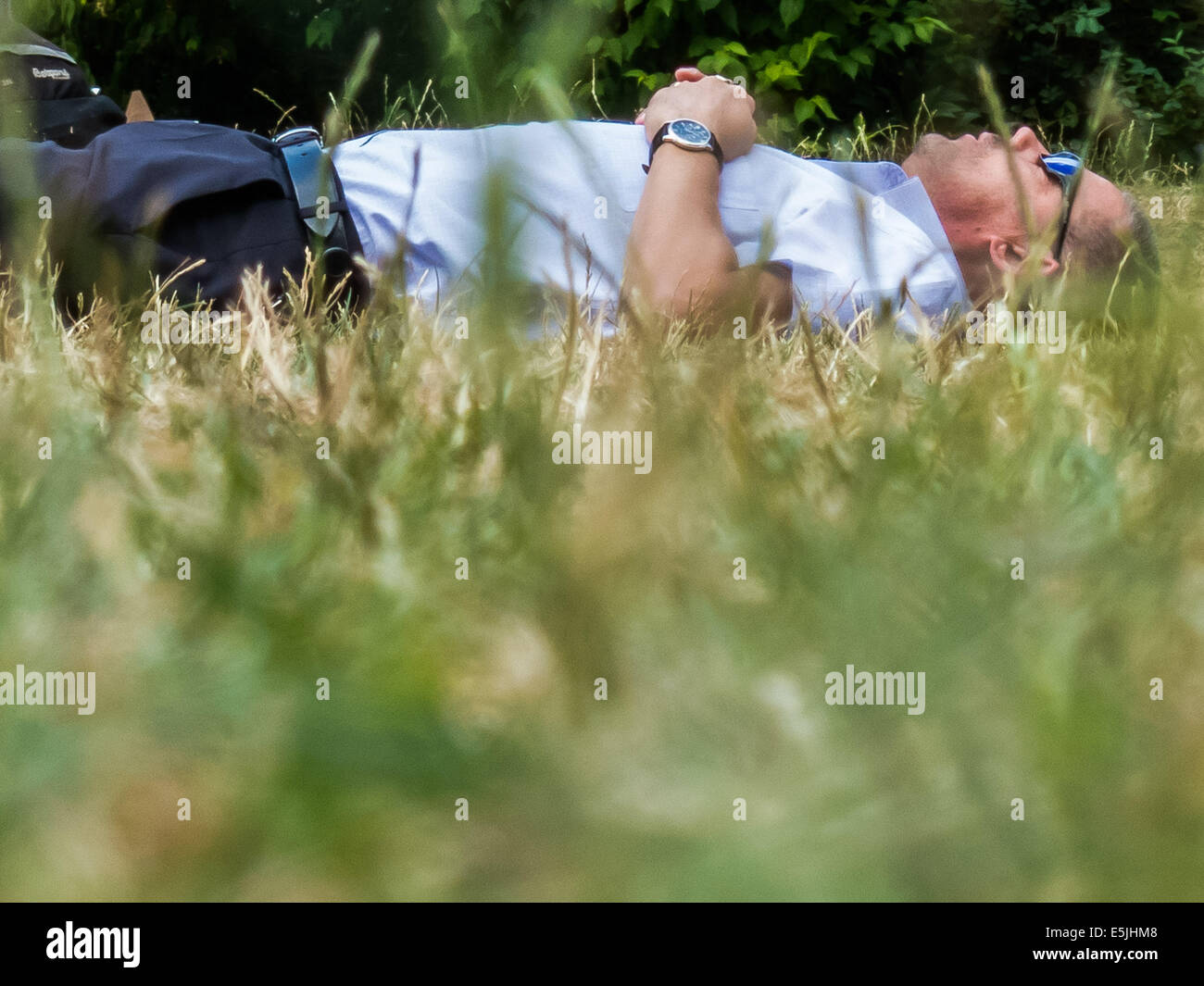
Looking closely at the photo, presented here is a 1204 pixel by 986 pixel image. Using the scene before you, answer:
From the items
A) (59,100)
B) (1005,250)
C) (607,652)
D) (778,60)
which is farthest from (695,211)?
(778,60)

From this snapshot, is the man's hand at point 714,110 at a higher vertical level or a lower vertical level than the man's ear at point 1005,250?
higher

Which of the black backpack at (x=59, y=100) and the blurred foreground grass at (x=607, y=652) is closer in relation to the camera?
the blurred foreground grass at (x=607, y=652)

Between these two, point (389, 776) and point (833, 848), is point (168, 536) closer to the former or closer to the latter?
point (389, 776)

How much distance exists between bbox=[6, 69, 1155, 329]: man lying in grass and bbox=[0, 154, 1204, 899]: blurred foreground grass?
0.77 meters

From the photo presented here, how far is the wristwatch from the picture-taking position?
1948mm

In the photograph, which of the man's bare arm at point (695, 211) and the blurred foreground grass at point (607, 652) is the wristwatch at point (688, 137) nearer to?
the man's bare arm at point (695, 211)
